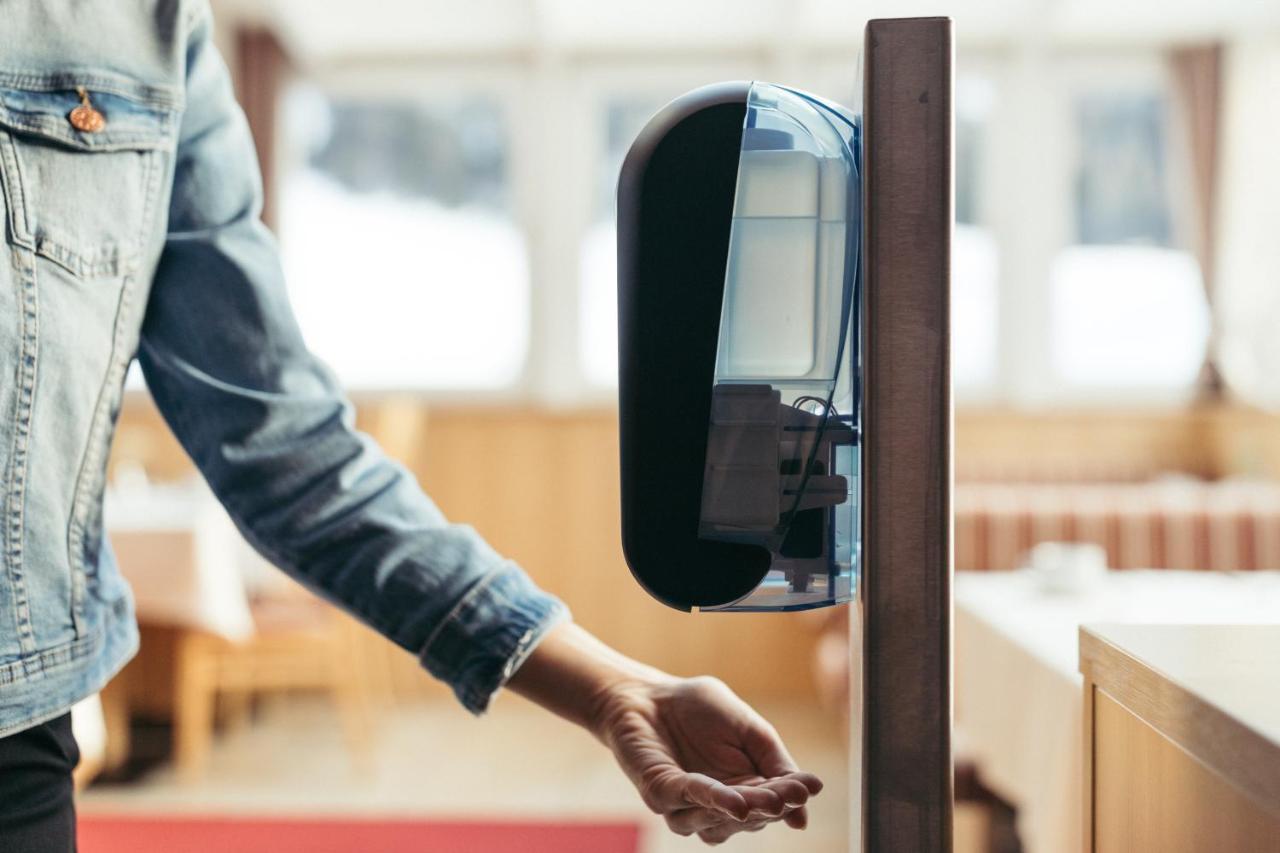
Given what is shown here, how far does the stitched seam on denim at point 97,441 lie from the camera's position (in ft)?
2.11

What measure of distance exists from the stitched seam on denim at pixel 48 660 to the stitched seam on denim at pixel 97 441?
0.03 ft

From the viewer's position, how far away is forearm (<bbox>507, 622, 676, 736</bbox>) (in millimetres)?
618

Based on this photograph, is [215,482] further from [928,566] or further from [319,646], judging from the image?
[319,646]

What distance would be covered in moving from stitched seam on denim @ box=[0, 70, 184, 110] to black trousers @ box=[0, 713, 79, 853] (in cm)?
35

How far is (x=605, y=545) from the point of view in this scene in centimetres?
425

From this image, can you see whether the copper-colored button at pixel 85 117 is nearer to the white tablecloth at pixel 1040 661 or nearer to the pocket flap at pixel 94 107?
the pocket flap at pixel 94 107

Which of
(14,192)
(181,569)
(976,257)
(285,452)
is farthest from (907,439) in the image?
(976,257)

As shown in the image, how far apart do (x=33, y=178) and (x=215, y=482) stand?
199mm

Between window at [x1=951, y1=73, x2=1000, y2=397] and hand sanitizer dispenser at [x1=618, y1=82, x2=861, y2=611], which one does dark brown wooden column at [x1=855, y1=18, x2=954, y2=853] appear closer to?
hand sanitizer dispenser at [x1=618, y1=82, x2=861, y2=611]

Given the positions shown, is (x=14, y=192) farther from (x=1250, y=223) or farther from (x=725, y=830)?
(x=1250, y=223)

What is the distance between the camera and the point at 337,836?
2.81 meters

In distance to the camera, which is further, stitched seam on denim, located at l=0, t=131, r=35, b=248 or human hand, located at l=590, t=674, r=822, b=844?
stitched seam on denim, located at l=0, t=131, r=35, b=248

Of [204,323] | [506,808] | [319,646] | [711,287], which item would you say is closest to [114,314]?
[204,323]

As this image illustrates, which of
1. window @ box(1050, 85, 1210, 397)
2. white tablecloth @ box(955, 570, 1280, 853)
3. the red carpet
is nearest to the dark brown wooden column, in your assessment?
white tablecloth @ box(955, 570, 1280, 853)
